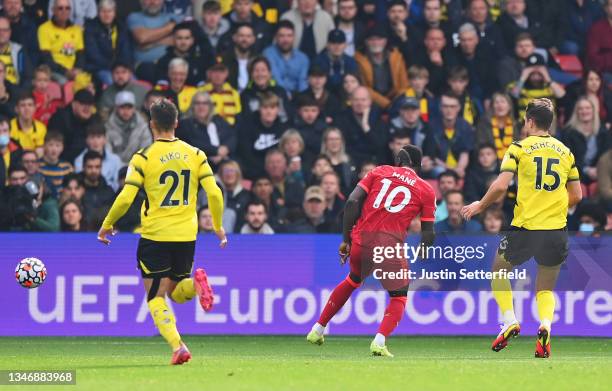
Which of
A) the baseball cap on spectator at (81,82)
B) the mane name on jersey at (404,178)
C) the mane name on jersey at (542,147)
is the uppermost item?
the mane name on jersey at (542,147)

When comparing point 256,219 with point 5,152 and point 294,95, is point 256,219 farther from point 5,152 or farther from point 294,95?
point 5,152

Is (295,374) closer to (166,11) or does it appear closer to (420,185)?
(420,185)

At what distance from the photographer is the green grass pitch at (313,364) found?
10.5m

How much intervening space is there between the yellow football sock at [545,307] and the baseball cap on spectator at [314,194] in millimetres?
5801

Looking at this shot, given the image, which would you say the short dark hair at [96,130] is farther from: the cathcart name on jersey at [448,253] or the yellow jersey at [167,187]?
the yellow jersey at [167,187]

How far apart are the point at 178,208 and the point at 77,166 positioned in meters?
7.54

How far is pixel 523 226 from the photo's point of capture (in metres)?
13.4

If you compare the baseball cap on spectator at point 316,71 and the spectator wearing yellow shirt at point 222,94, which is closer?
the spectator wearing yellow shirt at point 222,94

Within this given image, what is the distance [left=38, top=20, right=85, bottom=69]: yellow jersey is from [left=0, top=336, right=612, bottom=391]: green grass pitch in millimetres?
4926

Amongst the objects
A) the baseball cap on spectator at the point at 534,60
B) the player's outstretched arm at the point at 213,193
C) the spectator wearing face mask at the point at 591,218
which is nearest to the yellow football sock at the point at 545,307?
the player's outstretched arm at the point at 213,193

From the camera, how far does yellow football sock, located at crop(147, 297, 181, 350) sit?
1202 centimetres

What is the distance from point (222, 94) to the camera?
2036cm

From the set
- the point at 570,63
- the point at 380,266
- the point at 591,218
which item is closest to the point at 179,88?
the point at 591,218

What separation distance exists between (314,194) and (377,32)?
127 inches
